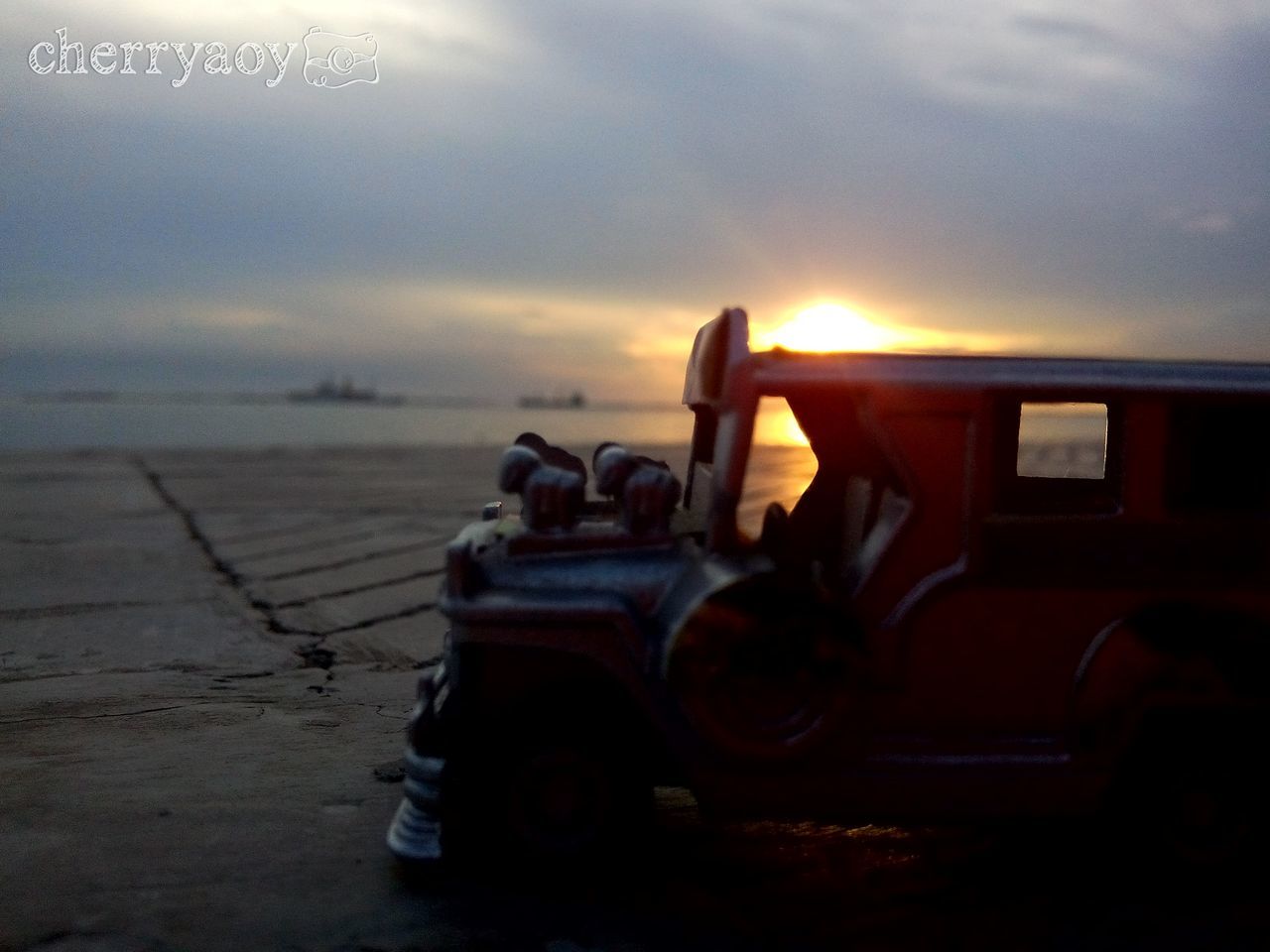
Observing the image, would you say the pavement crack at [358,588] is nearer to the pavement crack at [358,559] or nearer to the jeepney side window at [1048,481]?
the pavement crack at [358,559]

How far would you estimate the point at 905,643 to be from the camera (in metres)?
3.17

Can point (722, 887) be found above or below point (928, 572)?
below

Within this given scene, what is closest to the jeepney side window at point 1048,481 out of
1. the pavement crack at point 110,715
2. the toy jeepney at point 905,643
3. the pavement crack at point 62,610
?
the toy jeepney at point 905,643

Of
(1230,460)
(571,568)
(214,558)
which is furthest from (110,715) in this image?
(214,558)

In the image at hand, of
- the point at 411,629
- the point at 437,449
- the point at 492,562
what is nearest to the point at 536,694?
the point at 492,562

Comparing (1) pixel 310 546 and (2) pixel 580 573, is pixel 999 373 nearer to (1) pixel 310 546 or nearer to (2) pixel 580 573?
(2) pixel 580 573

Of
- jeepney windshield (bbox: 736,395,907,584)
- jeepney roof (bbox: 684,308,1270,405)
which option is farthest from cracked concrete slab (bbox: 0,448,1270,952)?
jeepney roof (bbox: 684,308,1270,405)

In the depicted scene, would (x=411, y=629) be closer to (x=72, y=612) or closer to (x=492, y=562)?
(x=72, y=612)

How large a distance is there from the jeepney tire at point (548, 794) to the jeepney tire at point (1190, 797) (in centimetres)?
141

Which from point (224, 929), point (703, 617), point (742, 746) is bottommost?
point (224, 929)

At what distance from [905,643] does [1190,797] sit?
0.99 metres

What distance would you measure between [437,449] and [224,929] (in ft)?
84.8

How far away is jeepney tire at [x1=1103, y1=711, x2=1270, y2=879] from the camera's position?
321 cm

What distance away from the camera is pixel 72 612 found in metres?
7.12
